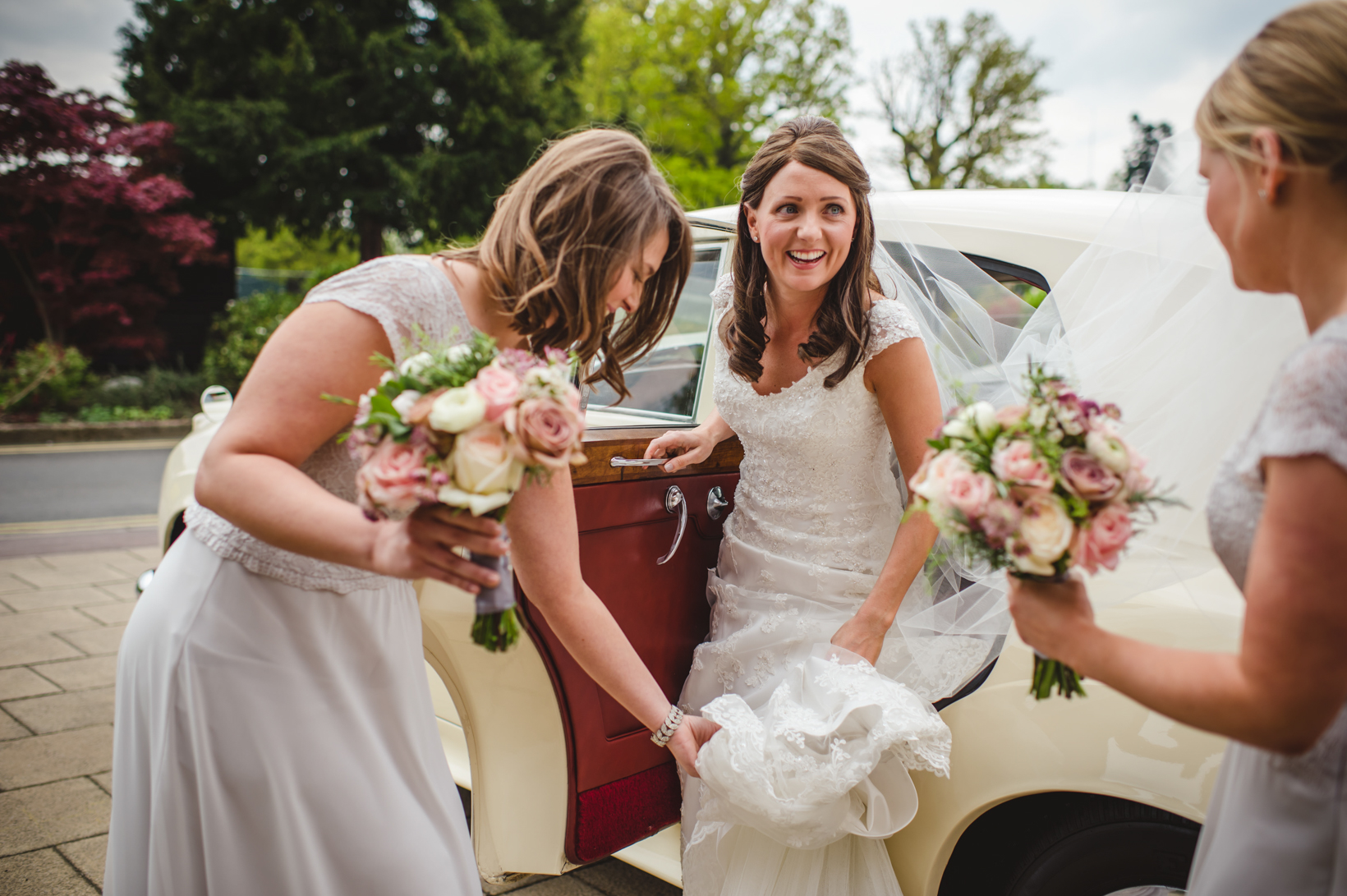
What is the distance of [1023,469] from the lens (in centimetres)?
109

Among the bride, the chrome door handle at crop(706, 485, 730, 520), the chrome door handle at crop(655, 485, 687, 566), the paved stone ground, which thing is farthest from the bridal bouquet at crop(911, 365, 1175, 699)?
the paved stone ground

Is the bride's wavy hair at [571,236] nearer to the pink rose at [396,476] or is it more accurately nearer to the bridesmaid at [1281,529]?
the pink rose at [396,476]

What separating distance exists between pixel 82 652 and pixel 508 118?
12.3 meters

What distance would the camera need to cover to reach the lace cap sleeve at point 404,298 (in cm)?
131

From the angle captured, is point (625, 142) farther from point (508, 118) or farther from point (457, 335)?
point (508, 118)

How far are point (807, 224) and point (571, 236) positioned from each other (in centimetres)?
85

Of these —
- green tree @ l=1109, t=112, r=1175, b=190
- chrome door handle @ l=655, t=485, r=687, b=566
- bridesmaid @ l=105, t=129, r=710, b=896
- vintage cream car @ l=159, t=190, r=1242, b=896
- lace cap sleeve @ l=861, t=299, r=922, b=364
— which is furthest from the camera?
green tree @ l=1109, t=112, r=1175, b=190

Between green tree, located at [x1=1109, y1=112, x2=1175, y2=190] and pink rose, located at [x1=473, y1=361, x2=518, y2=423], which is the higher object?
green tree, located at [x1=1109, y1=112, x2=1175, y2=190]

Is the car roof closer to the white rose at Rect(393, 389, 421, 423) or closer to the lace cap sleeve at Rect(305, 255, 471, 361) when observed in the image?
the lace cap sleeve at Rect(305, 255, 471, 361)

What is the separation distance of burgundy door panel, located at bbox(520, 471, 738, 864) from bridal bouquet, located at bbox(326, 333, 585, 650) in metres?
0.93

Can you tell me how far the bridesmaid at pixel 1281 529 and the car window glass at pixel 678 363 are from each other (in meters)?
1.75

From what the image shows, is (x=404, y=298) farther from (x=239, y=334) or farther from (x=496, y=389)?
(x=239, y=334)

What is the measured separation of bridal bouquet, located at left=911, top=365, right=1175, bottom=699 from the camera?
1.08 metres

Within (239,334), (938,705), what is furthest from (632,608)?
(239,334)
